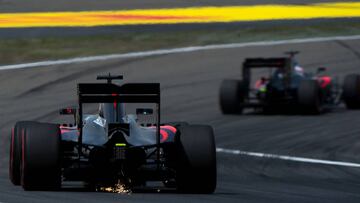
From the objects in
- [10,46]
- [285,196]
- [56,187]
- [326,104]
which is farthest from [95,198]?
[10,46]

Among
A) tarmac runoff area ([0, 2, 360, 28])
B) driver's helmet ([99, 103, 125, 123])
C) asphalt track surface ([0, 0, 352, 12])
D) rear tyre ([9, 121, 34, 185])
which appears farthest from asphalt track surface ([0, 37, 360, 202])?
asphalt track surface ([0, 0, 352, 12])

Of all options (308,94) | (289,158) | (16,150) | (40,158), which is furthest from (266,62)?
(40,158)

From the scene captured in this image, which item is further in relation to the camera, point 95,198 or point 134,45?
point 134,45

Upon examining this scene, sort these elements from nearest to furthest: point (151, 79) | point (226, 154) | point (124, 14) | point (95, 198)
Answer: point (95, 198) → point (226, 154) → point (151, 79) → point (124, 14)

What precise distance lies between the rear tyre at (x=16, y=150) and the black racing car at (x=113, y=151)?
0.01m

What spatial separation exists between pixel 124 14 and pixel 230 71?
24.0 feet

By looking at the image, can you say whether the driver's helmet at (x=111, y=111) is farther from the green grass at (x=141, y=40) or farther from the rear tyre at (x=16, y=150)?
the green grass at (x=141, y=40)

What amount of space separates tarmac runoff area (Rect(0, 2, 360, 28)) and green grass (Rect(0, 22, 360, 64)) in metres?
0.79

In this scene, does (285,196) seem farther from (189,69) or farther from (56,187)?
(189,69)

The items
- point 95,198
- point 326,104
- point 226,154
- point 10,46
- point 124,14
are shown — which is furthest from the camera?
point 124,14

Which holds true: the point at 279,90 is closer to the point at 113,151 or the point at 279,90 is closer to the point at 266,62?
the point at 266,62

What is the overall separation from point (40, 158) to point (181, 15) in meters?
25.4

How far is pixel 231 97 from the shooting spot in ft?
87.1

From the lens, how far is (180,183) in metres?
13.5
